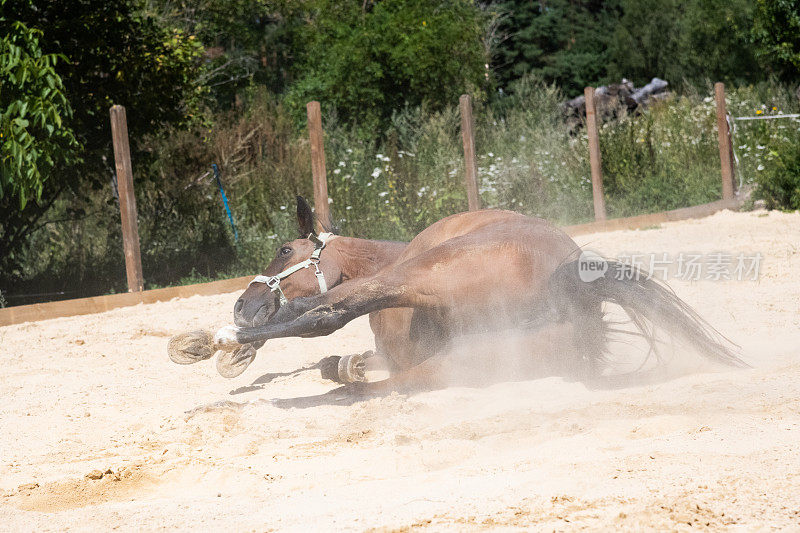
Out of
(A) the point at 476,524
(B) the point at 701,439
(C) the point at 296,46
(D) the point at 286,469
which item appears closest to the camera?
(A) the point at 476,524

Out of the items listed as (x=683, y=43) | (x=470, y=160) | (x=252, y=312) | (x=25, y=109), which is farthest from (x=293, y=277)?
(x=683, y=43)

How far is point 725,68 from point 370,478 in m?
30.7

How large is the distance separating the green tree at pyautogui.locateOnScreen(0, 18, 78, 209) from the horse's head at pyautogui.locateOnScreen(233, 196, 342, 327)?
3.87 m

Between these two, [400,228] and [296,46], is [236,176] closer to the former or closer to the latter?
[400,228]

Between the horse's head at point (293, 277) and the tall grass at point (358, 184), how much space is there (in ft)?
16.0

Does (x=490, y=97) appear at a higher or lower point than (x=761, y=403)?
higher

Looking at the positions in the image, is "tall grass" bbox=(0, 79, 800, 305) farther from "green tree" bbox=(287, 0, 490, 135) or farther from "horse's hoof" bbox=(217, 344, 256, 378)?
"horse's hoof" bbox=(217, 344, 256, 378)

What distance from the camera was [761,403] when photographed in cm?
361

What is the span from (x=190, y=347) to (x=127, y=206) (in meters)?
4.16

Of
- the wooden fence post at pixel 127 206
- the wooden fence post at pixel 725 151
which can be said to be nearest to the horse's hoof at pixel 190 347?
the wooden fence post at pixel 127 206

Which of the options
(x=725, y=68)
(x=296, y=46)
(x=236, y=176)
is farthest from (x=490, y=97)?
(x=236, y=176)

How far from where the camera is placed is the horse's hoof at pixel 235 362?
532cm

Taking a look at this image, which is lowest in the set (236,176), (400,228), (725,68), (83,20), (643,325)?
(643,325)

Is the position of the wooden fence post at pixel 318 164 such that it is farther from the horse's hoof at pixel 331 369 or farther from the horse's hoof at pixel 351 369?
the horse's hoof at pixel 351 369
